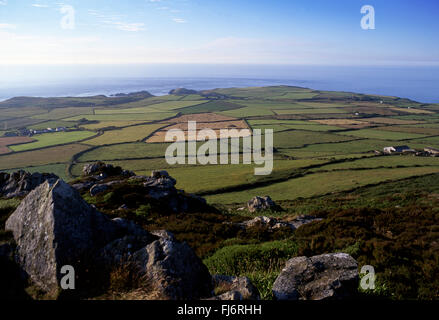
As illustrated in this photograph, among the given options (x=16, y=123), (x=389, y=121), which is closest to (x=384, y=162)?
(x=389, y=121)

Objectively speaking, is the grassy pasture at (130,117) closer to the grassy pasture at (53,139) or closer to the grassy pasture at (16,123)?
the grassy pasture at (16,123)

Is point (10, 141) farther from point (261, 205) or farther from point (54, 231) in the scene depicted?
point (54, 231)

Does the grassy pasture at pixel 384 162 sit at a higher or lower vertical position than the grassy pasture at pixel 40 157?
higher

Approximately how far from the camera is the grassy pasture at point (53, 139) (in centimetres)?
11066

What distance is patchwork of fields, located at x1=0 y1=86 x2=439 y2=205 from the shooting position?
55.9 meters

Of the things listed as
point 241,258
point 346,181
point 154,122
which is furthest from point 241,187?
point 154,122

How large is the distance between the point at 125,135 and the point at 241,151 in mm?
64004

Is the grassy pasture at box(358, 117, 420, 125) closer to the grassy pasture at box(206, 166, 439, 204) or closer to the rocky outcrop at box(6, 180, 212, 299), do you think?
the grassy pasture at box(206, 166, 439, 204)

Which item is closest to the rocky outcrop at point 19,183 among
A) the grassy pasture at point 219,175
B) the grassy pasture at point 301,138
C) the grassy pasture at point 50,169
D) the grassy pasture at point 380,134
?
the grassy pasture at point 219,175

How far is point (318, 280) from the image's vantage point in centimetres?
805

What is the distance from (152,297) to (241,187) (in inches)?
1938

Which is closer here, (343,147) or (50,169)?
(50,169)

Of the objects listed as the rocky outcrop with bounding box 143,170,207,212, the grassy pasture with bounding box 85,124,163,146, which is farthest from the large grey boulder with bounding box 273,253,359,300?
the grassy pasture with bounding box 85,124,163,146

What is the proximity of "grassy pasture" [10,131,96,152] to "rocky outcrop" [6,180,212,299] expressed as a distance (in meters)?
122
